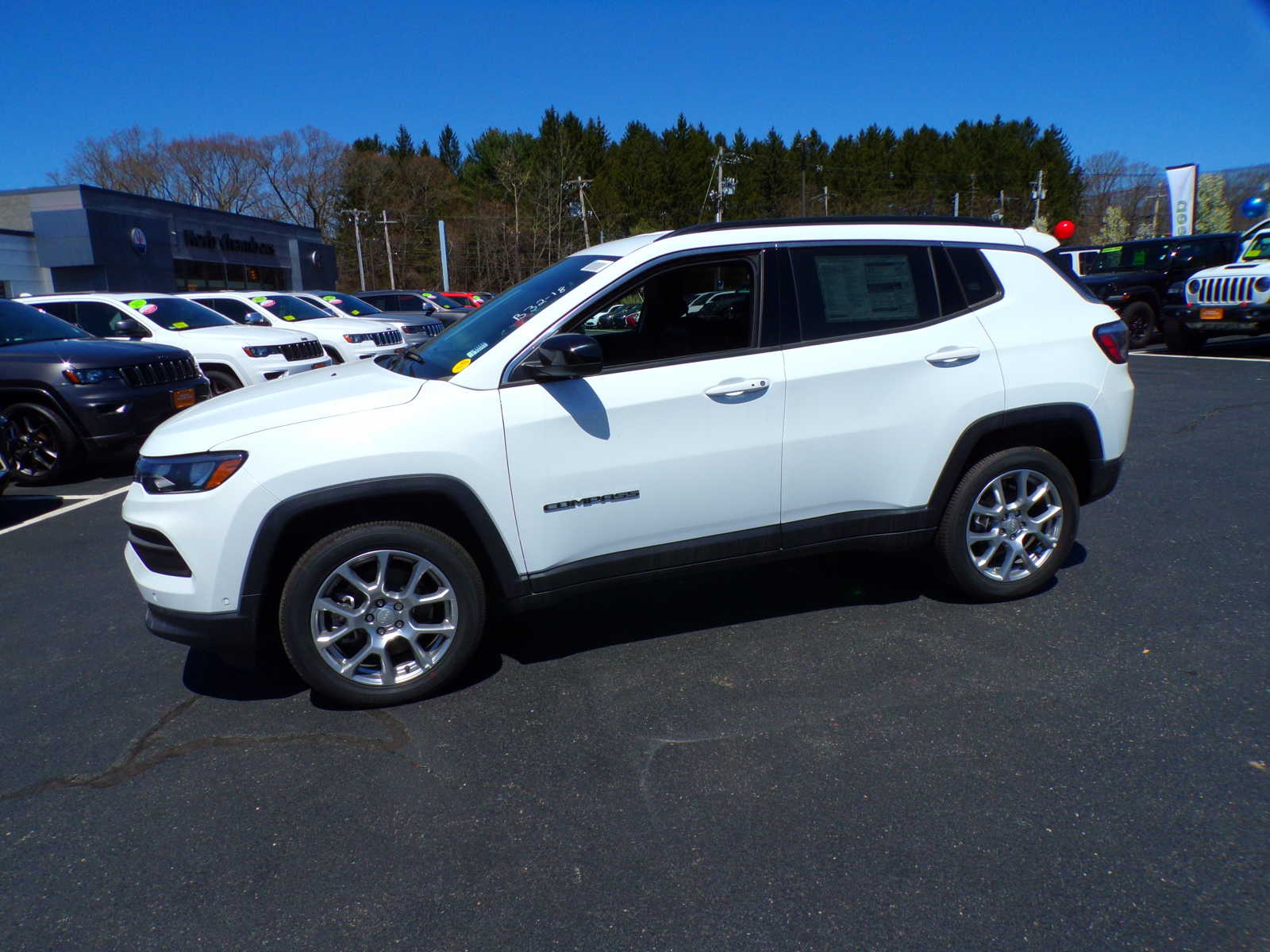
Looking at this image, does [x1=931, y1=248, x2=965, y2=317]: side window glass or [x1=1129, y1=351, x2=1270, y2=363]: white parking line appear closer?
[x1=931, y1=248, x2=965, y2=317]: side window glass

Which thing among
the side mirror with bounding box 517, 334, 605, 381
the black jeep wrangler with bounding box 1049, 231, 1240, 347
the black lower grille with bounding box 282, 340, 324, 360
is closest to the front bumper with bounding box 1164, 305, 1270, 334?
the black jeep wrangler with bounding box 1049, 231, 1240, 347

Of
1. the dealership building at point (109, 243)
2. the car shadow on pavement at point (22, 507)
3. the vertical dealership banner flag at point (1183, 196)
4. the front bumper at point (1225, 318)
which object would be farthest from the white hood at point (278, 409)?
the dealership building at point (109, 243)

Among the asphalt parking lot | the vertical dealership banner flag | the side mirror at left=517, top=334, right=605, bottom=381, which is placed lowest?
the asphalt parking lot

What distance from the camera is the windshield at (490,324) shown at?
3834 millimetres

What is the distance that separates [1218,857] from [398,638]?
2.85 metres

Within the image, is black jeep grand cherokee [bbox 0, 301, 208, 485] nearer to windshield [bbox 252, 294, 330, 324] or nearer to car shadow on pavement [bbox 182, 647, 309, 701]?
car shadow on pavement [bbox 182, 647, 309, 701]

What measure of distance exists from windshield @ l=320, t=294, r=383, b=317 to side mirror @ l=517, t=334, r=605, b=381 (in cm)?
1515

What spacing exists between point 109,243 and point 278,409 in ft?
118

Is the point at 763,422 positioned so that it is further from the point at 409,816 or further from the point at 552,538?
the point at 409,816

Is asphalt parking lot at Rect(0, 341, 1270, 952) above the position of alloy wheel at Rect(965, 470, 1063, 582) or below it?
below

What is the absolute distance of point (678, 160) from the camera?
85938mm

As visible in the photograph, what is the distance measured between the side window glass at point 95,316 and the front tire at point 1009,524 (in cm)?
1071

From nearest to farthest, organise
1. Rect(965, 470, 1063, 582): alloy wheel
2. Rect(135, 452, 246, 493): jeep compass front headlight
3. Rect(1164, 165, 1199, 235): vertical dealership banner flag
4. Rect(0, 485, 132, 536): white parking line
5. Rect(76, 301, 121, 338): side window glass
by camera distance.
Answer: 1. Rect(135, 452, 246, 493): jeep compass front headlight
2. Rect(965, 470, 1063, 582): alloy wheel
3. Rect(0, 485, 132, 536): white parking line
4. Rect(76, 301, 121, 338): side window glass
5. Rect(1164, 165, 1199, 235): vertical dealership banner flag

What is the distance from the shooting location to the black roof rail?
4016 millimetres
